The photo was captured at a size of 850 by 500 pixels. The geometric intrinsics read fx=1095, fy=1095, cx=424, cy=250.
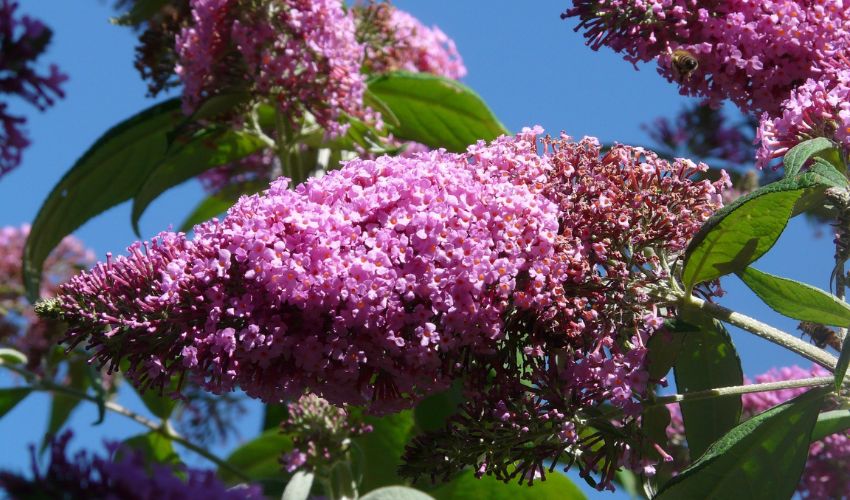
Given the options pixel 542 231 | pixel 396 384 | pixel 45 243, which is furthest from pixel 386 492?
pixel 45 243

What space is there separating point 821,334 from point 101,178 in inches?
86.2

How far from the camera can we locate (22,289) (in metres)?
4.61

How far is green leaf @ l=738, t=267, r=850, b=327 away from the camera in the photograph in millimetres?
1764

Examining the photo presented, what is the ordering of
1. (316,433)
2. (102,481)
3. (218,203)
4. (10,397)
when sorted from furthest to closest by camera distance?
(218,203), (10,397), (316,433), (102,481)

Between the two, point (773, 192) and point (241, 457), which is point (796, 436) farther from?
point (241, 457)

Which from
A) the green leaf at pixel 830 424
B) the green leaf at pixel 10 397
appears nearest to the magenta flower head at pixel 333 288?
the green leaf at pixel 830 424

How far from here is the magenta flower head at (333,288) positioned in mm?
1679

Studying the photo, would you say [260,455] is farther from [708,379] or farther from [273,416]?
[708,379]

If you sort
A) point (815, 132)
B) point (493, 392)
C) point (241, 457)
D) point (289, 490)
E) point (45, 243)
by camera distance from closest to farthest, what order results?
point (493, 392) → point (815, 132) → point (289, 490) → point (241, 457) → point (45, 243)

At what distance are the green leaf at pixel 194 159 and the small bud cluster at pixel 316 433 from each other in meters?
0.91

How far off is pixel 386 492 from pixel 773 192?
1009 millimetres

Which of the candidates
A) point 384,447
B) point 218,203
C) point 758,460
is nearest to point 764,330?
point 758,460

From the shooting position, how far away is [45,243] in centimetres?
338

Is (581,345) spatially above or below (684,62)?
below
